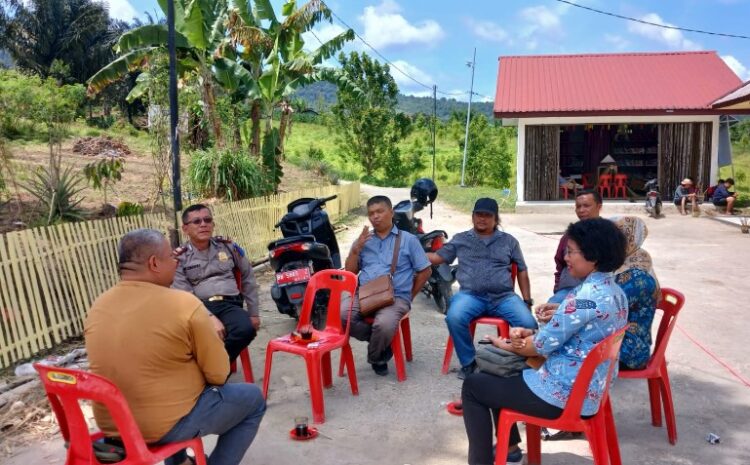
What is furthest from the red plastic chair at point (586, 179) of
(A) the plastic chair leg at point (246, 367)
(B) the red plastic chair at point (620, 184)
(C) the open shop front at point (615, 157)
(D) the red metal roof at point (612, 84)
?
(A) the plastic chair leg at point (246, 367)

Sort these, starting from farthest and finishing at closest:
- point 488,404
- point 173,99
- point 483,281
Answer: point 173,99, point 483,281, point 488,404

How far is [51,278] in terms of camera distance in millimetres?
5441

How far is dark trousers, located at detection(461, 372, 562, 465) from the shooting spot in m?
2.75

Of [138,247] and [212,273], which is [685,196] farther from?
[138,247]

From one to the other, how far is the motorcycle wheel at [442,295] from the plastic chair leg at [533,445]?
321cm

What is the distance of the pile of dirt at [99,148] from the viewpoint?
58.0ft

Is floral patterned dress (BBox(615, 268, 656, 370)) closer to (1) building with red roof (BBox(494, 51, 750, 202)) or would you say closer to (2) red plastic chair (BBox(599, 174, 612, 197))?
(1) building with red roof (BBox(494, 51, 750, 202))

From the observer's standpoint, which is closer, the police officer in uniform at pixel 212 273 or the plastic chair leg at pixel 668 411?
the plastic chair leg at pixel 668 411

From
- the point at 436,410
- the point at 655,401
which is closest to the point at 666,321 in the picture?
the point at 655,401

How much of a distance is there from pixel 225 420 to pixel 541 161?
15332mm

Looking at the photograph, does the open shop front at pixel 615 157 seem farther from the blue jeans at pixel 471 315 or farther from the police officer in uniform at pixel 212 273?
the police officer in uniform at pixel 212 273

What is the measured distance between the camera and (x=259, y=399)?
281cm

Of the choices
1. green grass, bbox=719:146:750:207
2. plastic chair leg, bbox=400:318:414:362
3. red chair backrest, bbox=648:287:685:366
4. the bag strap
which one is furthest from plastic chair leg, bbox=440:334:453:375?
green grass, bbox=719:146:750:207

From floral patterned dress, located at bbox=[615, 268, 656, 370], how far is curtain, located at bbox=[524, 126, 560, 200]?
45.0ft
